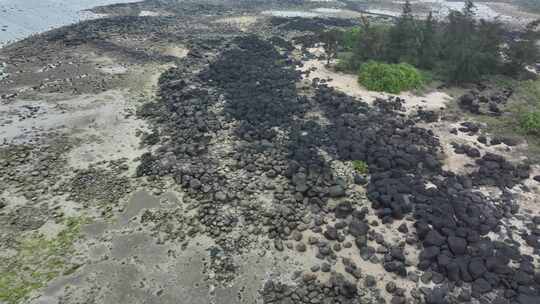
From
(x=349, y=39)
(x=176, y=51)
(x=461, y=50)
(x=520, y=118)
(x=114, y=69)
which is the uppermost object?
(x=461, y=50)

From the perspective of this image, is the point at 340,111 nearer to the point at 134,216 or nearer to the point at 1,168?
the point at 134,216

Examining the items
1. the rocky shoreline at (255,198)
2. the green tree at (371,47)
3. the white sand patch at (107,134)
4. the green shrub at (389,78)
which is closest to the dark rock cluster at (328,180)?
the rocky shoreline at (255,198)

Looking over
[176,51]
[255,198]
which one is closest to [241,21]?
[176,51]

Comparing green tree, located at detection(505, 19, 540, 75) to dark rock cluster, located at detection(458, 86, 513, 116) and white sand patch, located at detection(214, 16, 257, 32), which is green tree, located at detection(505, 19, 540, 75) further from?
white sand patch, located at detection(214, 16, 257, 32)

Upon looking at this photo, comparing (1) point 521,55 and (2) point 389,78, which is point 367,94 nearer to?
(2) point 389,78

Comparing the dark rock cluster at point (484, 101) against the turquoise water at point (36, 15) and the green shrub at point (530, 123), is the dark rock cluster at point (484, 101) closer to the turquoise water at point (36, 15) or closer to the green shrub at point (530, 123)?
the green shrub at point (530, 123)

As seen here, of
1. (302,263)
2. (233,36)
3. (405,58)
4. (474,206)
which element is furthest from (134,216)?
(233,36)

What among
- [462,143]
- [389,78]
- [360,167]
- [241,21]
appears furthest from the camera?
[241,21]
